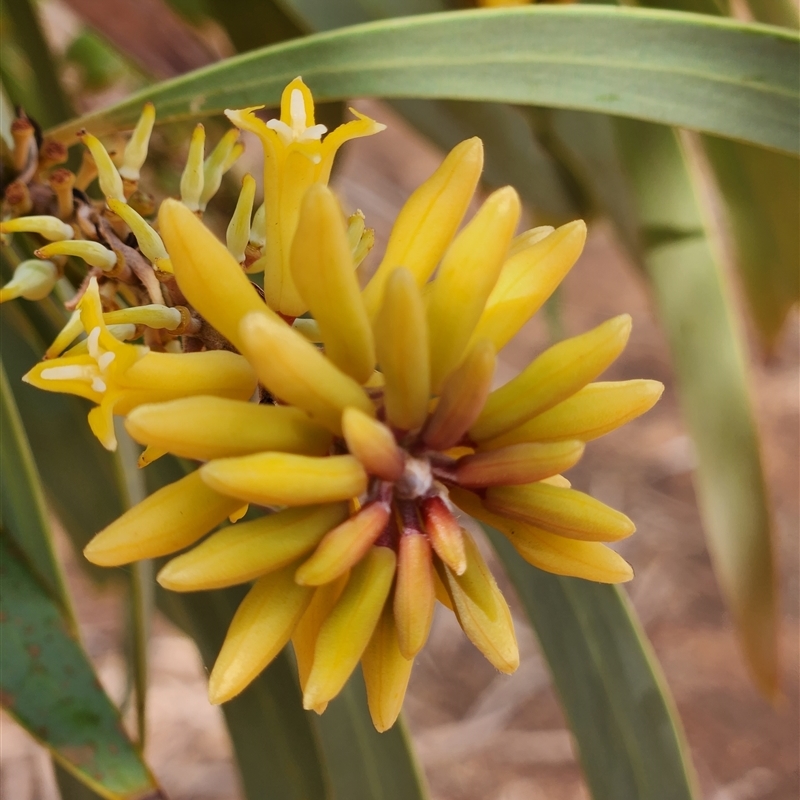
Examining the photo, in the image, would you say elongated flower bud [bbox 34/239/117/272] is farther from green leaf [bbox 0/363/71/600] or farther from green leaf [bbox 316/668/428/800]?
green leaf [bbox 316/668/428/800]

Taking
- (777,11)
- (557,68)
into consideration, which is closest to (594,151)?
(777,11)

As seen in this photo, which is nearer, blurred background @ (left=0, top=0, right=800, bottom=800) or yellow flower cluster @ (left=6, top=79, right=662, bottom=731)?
yellow flower cluster @ (left=6, top=79, right=662, bottom=731)

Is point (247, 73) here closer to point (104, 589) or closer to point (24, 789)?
point (104, 589)

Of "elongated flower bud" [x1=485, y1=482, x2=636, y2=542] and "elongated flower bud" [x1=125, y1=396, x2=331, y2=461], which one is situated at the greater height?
"elongated flower bud" [x1=125, y1=396, x2=331, y2=461]

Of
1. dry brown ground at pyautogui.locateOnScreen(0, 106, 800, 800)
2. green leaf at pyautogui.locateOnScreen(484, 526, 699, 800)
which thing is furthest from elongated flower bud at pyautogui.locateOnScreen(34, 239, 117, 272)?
dry brown ground at pyautogui.locateOnScreen(0, 106, 800, 800)

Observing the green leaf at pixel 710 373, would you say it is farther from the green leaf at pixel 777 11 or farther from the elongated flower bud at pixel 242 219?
the elongated flower bud at pixel 242 219

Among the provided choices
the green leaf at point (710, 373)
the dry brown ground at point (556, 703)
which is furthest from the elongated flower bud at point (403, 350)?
the dry brown ground at point (556, 703)

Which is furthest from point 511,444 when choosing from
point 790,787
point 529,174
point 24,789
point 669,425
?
point 669,425
